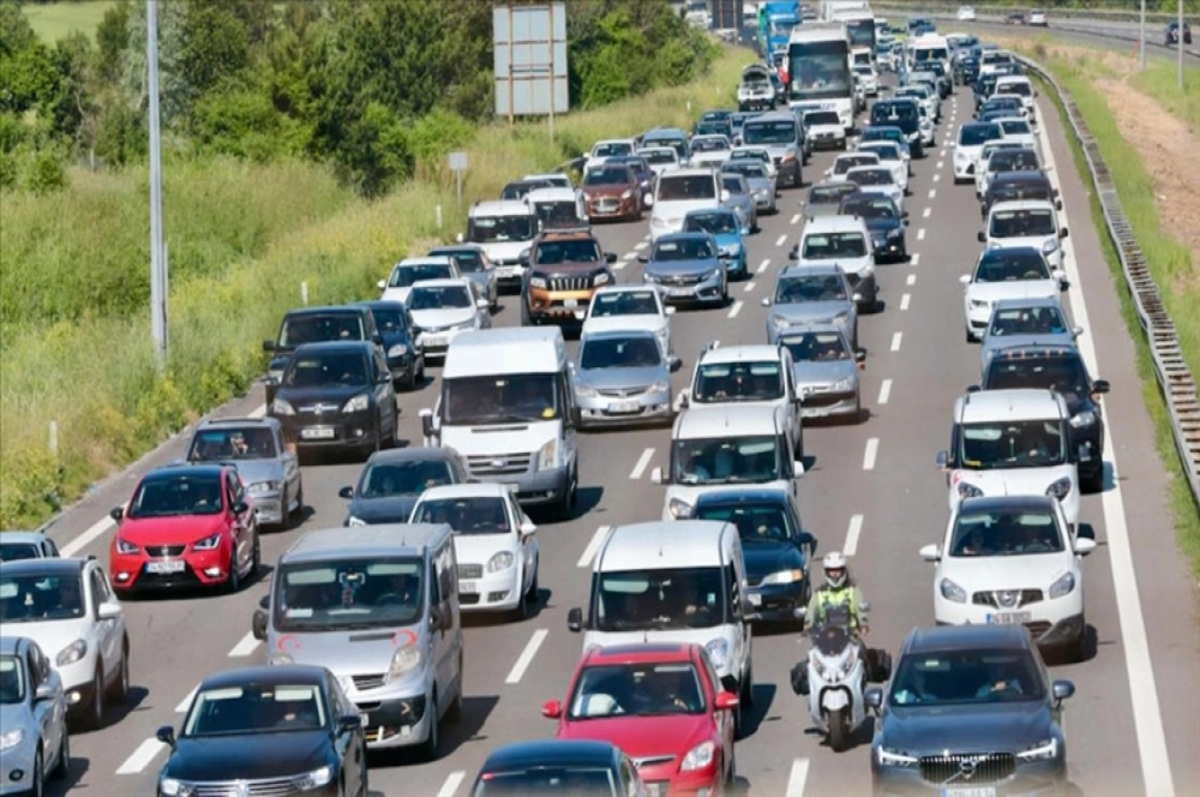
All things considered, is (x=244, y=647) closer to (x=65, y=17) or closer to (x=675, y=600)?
(x=675, y=600)

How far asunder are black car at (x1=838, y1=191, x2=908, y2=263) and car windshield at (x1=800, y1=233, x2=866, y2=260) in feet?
18.1

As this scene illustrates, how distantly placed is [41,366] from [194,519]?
1782 cm

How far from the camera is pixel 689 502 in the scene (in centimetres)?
3269

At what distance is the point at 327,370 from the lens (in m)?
41.2

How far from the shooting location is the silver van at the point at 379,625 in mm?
23922

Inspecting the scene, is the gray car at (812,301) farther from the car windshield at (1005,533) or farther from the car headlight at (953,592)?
the car headlight at (953,592)

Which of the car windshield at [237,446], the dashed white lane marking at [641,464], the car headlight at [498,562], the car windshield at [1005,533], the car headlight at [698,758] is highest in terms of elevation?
the car windshield at [1005,533]

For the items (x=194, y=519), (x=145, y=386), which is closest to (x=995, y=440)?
(x=194, y=519)

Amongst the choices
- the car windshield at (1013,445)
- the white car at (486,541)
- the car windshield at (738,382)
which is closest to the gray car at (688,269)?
the car windshield at (738,382)

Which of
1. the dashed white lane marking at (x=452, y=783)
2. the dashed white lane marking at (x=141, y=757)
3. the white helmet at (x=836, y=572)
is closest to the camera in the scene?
the dashed white lane marking at (x=452, y=783)

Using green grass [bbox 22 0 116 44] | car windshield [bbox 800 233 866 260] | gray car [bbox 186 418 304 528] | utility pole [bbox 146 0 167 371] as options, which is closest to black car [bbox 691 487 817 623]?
gray car [bbox 186 418 304 528]

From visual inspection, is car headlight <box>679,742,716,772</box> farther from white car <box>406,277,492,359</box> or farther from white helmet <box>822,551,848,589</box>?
white car <box>406,277,492,359</box>

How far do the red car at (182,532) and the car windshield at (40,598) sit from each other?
581cm

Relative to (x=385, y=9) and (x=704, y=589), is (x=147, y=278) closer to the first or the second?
(x=704, y=589)
